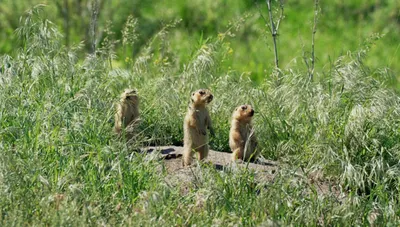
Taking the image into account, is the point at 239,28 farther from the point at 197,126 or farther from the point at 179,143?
the point at 197,126

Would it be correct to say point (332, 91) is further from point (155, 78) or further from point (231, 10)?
point (231, 10)

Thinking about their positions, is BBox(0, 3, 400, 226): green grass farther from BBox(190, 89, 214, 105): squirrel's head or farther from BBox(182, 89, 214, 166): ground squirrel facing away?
BBox(190, 89, 214, 105): squirrel's head

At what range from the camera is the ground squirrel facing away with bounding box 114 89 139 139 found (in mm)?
8664

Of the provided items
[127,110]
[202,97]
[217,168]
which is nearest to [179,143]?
[127,110]

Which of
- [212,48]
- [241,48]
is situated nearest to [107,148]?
[212,48]

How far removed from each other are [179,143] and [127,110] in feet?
2.29

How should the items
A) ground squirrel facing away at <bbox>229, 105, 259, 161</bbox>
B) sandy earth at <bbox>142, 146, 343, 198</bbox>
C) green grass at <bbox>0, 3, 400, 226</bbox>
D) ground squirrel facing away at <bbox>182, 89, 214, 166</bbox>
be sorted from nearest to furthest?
green grass at <bbox>0, 3, 400, 226</bbox>
sandy earth at <bbox>142, 146, 343, 198</bbox>
ground squirrel facing away at <bbox>182, 89, 214, 166</bbox>
ground squirrel facing away at <bbox>229, 105, 259, 161</bbox>

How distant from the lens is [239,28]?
1252 centimetres

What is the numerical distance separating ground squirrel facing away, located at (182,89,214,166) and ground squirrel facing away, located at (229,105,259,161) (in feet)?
0.68

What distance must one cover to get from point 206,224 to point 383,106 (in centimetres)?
223

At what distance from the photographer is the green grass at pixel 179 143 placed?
21.6ft

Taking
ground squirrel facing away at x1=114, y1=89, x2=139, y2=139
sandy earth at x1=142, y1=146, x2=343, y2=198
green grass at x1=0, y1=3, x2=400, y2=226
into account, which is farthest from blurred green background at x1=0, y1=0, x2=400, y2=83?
sandy earth at x1=142, y1=146, x2=343, y2=198

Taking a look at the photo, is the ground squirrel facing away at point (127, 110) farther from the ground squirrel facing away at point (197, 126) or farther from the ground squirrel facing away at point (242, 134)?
the ground squirrel facing away at point (242, 134)

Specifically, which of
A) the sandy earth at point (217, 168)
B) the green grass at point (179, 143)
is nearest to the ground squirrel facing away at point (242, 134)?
the sandy earth at point (217, 168)
